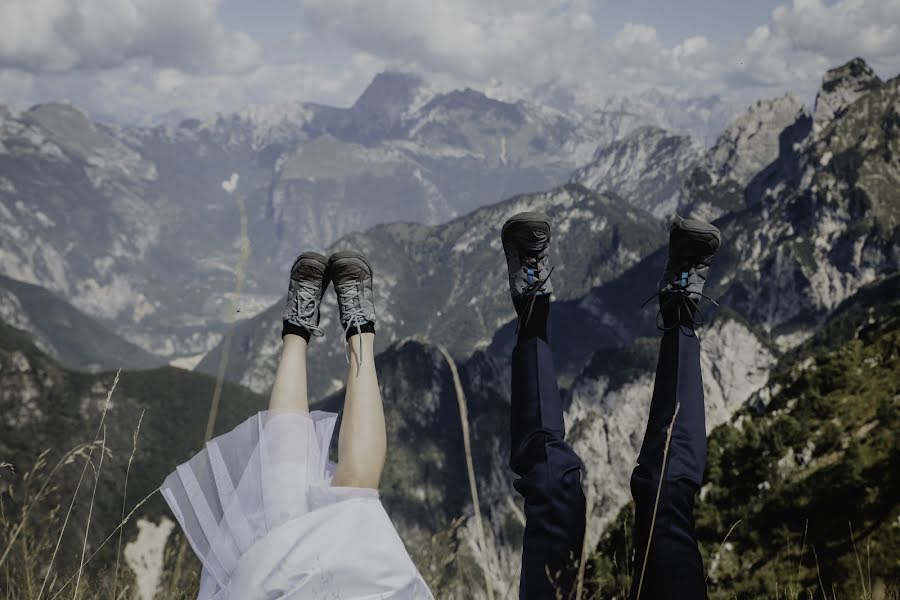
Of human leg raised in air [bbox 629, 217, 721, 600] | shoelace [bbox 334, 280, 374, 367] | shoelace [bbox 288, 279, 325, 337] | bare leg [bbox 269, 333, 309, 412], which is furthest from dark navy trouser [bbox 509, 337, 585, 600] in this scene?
shoelace [bbox 288, 279, 325, 337]

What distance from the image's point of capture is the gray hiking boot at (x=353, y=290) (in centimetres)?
633

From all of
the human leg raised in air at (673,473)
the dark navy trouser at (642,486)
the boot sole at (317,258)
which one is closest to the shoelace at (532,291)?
the dark navy trouser at (642,486)

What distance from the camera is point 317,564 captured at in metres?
3.86

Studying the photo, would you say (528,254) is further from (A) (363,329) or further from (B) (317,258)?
(B) (317,258)

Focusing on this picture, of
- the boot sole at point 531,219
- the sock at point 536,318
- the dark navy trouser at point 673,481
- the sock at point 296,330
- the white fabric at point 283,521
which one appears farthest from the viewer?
the boot sole at point 531,219

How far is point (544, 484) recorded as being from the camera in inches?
183

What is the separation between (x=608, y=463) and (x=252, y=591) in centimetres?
20103

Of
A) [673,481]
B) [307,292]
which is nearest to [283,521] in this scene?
[673,481]

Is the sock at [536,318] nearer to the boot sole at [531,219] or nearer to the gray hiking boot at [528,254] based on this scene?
the gray hiking boot at [528,254]

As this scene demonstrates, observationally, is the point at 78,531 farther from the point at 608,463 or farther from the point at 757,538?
the point at 757,538

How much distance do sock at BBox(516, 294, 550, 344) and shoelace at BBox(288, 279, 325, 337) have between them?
206cm

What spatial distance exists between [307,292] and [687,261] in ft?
12.8

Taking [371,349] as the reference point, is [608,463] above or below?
above

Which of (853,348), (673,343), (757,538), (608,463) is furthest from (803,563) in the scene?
(608,463)
